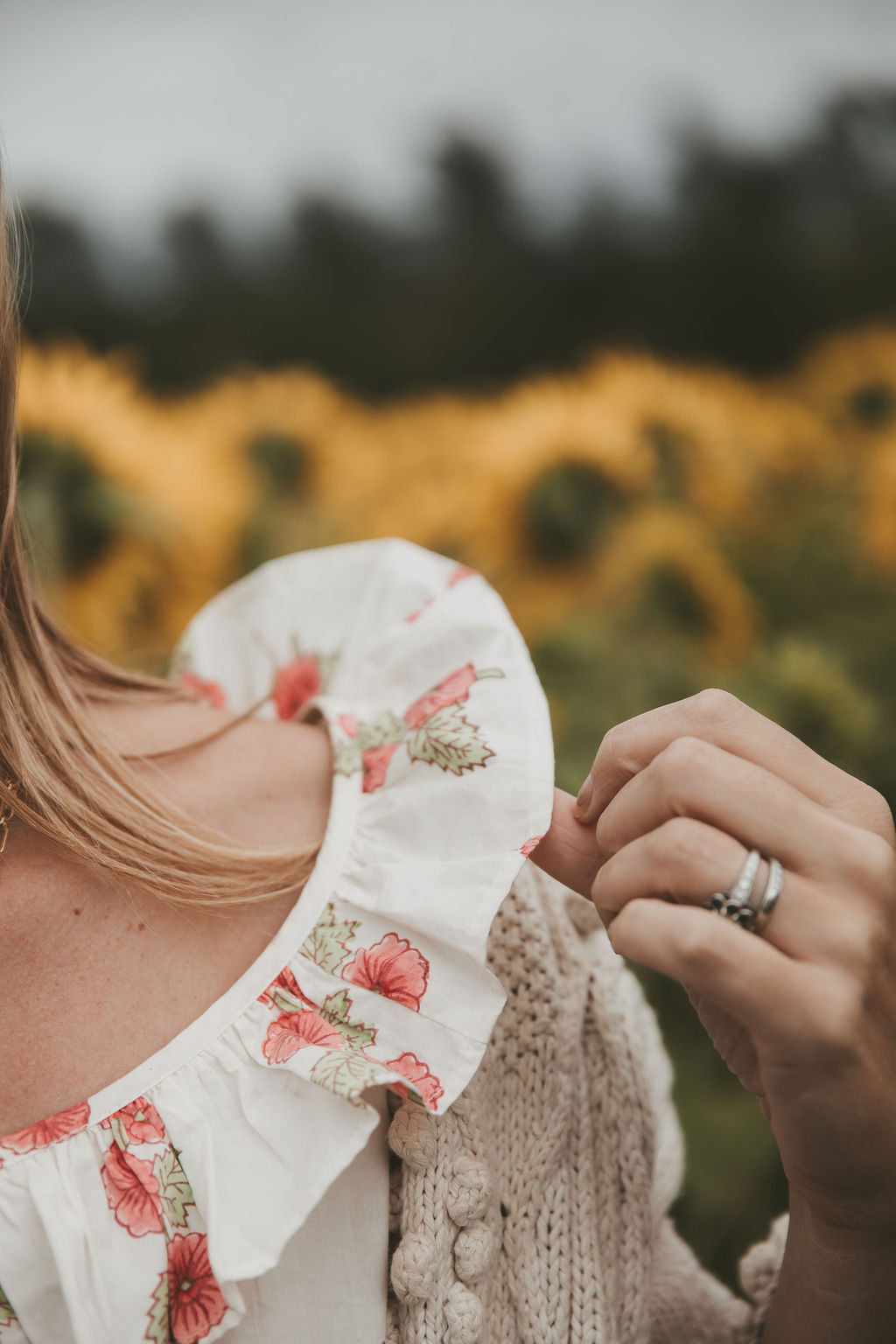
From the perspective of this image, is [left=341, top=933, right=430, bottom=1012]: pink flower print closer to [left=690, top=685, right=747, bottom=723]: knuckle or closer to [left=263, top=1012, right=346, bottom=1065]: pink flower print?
[left=263, top=1012, right=346, bottom=1065]: pink flower print

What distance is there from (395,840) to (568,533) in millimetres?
439

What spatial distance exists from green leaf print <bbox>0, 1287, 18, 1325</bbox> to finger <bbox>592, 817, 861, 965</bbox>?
0.27 meters

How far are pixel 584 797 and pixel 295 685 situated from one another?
27 cm

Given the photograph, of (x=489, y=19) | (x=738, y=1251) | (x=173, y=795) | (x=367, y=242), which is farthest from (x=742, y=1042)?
(x=489, y=19)

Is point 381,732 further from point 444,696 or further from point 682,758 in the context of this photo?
point 682,758

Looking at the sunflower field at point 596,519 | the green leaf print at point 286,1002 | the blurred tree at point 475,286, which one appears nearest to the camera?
the green leaf print at point 286,1002

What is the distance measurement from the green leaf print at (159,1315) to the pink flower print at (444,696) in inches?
9.7

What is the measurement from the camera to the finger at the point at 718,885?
293mm

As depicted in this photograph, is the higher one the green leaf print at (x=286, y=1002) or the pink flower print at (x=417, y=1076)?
the pink flower print at (x=417, y=1076)

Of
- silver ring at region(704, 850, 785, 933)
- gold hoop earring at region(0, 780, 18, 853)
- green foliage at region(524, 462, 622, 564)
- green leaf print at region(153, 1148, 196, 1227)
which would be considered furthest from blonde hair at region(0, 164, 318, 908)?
green foliage at region(524, 462, 622, 564)

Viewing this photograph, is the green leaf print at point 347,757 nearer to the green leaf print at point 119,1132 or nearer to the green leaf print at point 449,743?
the green leaf print at point 449,743

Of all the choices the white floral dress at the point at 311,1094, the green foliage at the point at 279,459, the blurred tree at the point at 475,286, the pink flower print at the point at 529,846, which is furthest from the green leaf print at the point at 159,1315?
the blurred tree at the point at 475,286

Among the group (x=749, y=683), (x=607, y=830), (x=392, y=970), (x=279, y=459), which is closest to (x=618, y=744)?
(x=607, y=830)

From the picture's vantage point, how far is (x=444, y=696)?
45cm
